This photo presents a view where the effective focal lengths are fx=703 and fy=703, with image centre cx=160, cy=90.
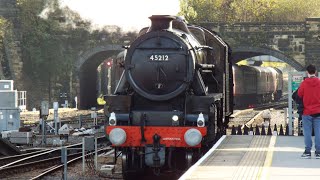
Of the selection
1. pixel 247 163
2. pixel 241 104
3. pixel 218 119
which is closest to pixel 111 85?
pixel 241 104

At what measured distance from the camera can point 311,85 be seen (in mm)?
11711

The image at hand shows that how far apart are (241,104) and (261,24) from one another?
5886 millimetres

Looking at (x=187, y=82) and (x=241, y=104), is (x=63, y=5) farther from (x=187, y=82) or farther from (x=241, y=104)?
(x=187, y=82)

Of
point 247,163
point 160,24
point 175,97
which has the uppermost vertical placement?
point 160,24

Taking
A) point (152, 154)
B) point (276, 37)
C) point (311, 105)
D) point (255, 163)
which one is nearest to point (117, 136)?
point (152, 154)

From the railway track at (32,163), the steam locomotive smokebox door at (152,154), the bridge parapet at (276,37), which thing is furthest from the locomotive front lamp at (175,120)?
the bridge parapet at (276,37)

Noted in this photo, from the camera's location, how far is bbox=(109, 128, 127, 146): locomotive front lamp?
13562 mm

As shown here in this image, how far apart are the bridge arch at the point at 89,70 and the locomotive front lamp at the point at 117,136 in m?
35.0

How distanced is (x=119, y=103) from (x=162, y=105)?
895 millimetres

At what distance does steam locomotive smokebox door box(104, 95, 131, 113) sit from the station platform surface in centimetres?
198

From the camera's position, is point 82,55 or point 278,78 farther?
point 278,78

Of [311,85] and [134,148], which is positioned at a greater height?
[311,85]

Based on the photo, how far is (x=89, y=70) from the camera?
5428 cm

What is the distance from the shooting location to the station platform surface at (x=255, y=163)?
9766 mm
